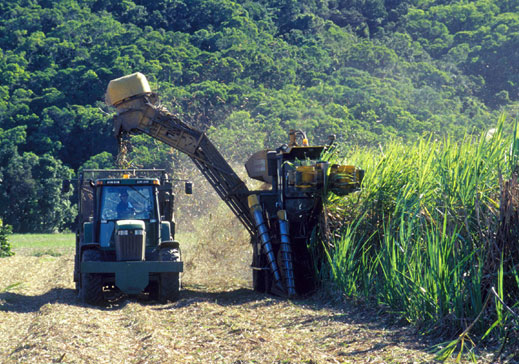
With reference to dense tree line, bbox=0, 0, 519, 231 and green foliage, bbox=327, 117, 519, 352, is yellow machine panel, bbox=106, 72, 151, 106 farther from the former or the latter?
dense tree line, bbox=0, 0, 519, 231

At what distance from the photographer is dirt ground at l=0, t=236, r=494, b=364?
25.8 feet

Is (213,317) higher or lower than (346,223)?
lower

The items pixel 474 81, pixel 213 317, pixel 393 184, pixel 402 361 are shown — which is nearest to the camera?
pixel 402 361

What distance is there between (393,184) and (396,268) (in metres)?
2.82

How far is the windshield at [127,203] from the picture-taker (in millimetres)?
13164

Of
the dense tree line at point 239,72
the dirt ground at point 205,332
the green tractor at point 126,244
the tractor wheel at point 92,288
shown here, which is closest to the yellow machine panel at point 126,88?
the green tractor at point 126,244

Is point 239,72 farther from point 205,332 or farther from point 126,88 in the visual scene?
point 205,332

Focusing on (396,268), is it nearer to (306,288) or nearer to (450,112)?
(306,288)

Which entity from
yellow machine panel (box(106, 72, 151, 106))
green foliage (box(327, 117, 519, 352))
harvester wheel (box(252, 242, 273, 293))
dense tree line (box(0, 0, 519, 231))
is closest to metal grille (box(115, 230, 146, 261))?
harvester wheel (box(252, 242, 273, 293))

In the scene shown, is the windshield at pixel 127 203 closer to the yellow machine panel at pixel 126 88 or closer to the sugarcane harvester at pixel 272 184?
the sugarcane harvester at pixel 272 184

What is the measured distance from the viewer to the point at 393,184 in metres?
12.1

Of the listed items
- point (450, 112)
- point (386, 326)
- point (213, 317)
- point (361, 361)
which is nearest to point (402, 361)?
point (361, 361)

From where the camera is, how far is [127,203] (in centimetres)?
1330

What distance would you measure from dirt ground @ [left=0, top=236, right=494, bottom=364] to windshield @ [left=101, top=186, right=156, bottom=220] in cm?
143
